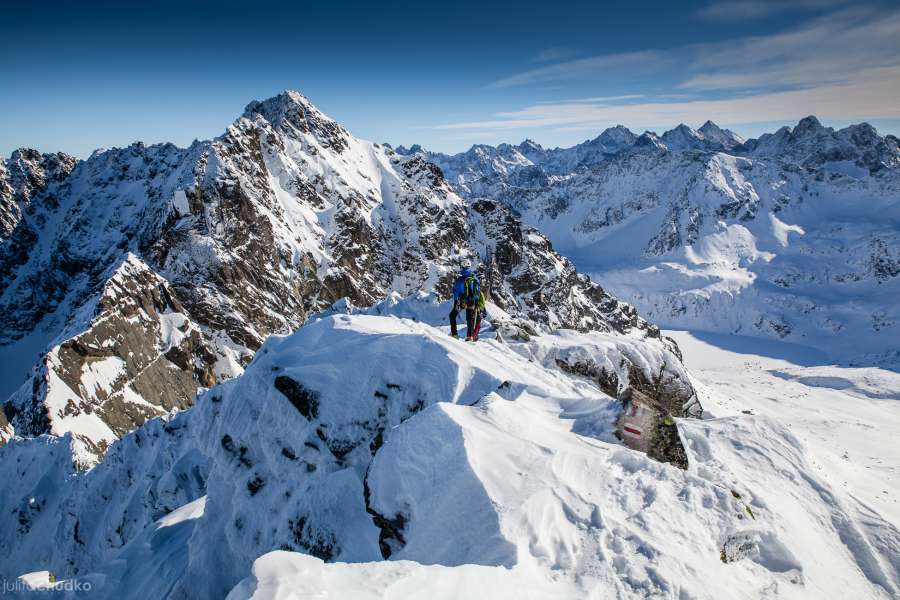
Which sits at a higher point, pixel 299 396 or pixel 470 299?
pixel 470 299

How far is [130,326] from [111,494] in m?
33.9

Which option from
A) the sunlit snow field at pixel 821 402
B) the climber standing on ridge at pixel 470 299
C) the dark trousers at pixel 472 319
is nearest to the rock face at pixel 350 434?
the dark trousers at pixel 472 319

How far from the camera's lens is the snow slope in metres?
7.48

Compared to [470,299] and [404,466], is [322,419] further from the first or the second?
[470,299]

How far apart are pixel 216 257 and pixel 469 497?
89.0 metres

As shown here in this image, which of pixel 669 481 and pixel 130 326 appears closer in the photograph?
pixel 669 481

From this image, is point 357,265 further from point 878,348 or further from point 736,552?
point 878,348

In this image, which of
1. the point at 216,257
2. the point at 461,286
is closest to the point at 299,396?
the point at 461,286

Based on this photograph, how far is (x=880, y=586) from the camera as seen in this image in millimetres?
10195

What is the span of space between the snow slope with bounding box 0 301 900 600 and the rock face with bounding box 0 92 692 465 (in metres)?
22.3

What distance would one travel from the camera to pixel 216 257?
8469 centimetres

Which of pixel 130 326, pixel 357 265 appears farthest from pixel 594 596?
pixel 357 265

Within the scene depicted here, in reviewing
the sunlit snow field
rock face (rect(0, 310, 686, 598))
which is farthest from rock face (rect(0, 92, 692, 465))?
the sunlit snow field

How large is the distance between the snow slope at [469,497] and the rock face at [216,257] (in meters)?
22.3
